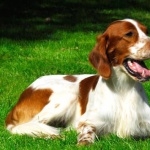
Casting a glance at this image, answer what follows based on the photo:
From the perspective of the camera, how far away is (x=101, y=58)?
6039 millimetres

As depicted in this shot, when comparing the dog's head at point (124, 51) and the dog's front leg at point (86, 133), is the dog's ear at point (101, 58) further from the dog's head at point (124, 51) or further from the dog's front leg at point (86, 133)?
the dog's front leg at point (86, 133)

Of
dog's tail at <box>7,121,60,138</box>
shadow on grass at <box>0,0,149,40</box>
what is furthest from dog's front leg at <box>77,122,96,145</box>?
shadow on grass at <box>0,0,149,40</box>

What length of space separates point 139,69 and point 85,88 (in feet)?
3.17

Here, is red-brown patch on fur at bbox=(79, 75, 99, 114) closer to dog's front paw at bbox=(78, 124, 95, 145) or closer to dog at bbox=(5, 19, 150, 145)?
dog at bbox=(5, 19, 150, 145)

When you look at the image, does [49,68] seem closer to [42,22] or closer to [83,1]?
[42,22]

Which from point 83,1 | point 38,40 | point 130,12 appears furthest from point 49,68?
point 83,1

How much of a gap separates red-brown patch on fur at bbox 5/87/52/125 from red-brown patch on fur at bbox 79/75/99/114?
1.17ft

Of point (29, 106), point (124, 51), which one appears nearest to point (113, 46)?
point (124, 51)

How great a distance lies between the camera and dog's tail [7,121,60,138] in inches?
252

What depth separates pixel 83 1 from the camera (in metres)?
17.6

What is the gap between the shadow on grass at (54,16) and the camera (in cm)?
1346

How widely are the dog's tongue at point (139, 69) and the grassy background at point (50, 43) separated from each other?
2.11 ft

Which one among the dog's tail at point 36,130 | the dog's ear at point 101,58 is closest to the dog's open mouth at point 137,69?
the dog's ear at point 101,58

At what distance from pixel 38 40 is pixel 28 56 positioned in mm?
1497
